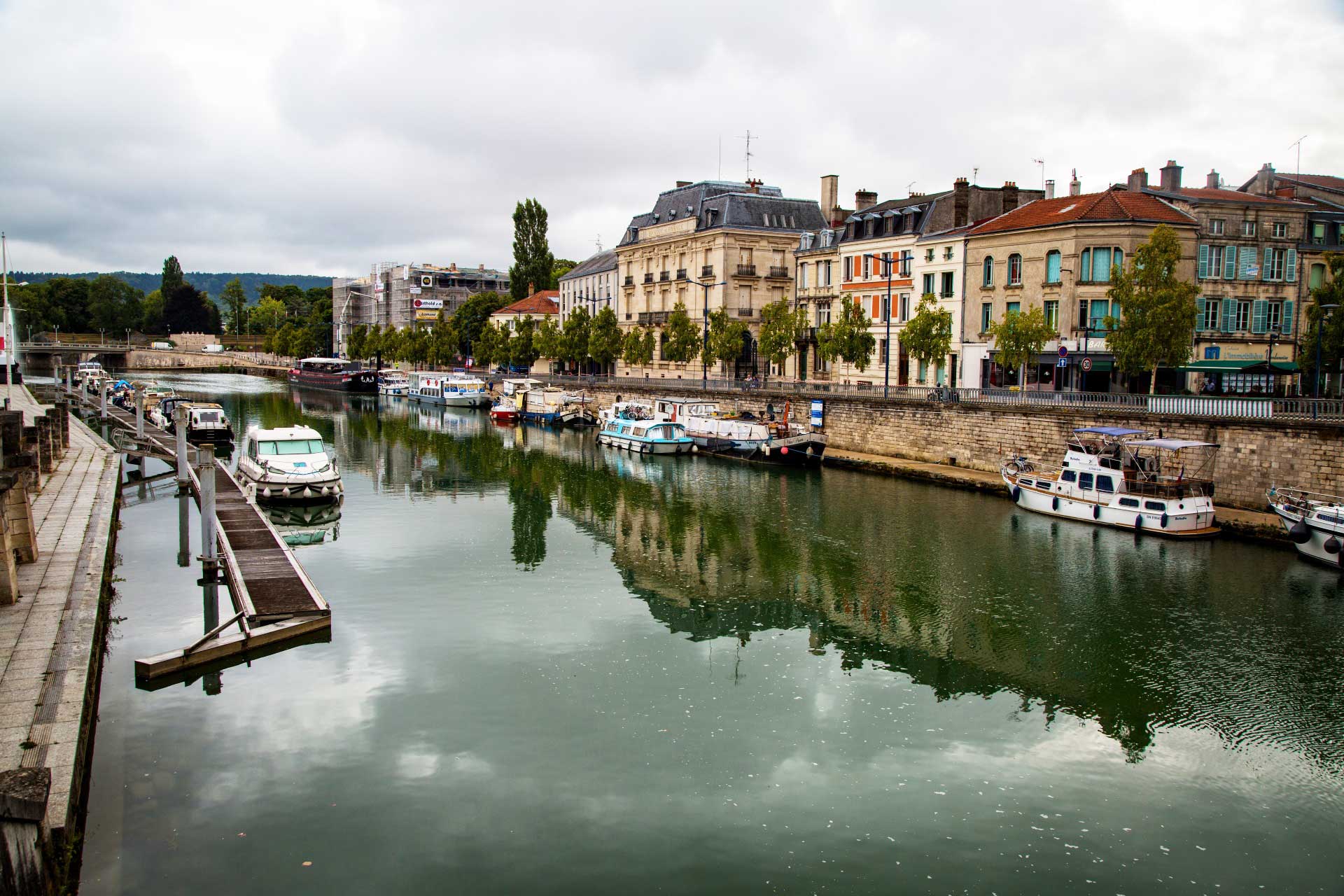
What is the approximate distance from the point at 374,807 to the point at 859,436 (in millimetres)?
40397

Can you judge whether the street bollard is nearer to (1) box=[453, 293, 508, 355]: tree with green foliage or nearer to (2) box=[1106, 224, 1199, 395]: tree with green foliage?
(2) box=[1106, 224, 1199, 395]: tree with green foliage

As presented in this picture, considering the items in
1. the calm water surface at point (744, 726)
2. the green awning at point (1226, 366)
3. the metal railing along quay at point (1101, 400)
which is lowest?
the calm water surface at point (744, 726)

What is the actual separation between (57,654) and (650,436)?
131ft

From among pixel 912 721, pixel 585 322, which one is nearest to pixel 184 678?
pixel 912 721

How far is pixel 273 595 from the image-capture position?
21828 millimetres

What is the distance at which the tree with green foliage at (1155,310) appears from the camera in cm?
3894

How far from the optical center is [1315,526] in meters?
27.5

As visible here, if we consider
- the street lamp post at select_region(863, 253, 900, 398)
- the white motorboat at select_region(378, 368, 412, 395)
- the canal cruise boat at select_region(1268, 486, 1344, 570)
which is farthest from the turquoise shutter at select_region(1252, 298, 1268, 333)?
the white motorboat at select_region(378, 368, 412, 395)

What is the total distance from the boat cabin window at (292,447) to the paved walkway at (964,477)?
24208 millimetres

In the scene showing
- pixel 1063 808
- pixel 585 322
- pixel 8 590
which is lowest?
pixel 1063 808

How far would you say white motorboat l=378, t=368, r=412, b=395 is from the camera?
103938 mm

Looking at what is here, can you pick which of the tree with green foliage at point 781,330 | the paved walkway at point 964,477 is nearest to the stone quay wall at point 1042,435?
the paved walkway at point 964,477

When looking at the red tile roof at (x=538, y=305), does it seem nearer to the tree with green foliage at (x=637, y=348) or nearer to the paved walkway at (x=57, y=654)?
the tree with green foliage at (x=637, y=348)

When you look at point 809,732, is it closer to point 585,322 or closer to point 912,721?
point 912,721
